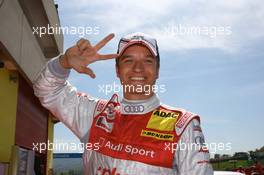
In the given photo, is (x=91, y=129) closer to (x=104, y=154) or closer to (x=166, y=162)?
(x=104, y=154)

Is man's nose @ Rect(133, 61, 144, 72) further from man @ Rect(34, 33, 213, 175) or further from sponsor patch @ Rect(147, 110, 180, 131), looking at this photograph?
sponsor patch @ Rect(147, 110, 180, 131)

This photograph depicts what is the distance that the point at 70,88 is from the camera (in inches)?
121

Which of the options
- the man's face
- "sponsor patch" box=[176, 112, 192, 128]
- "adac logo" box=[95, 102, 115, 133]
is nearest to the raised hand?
the man's face

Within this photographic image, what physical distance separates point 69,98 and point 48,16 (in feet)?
35.1

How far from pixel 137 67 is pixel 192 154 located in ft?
2.38

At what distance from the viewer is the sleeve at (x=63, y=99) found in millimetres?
2877

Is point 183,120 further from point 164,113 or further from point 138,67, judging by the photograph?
point 138,67

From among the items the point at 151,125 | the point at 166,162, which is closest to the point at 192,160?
the point at 166,162

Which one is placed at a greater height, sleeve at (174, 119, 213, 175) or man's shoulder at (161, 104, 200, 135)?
man's shoulder at (161, 104, 200, 135)

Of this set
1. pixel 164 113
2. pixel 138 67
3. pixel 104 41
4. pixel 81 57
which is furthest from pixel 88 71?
pixel 164 113

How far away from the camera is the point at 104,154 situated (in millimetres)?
2826

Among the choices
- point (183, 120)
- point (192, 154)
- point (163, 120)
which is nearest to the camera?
point (192, 154)

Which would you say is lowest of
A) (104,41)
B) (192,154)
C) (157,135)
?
(192,154)

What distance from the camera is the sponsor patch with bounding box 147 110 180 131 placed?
9.33 feet
